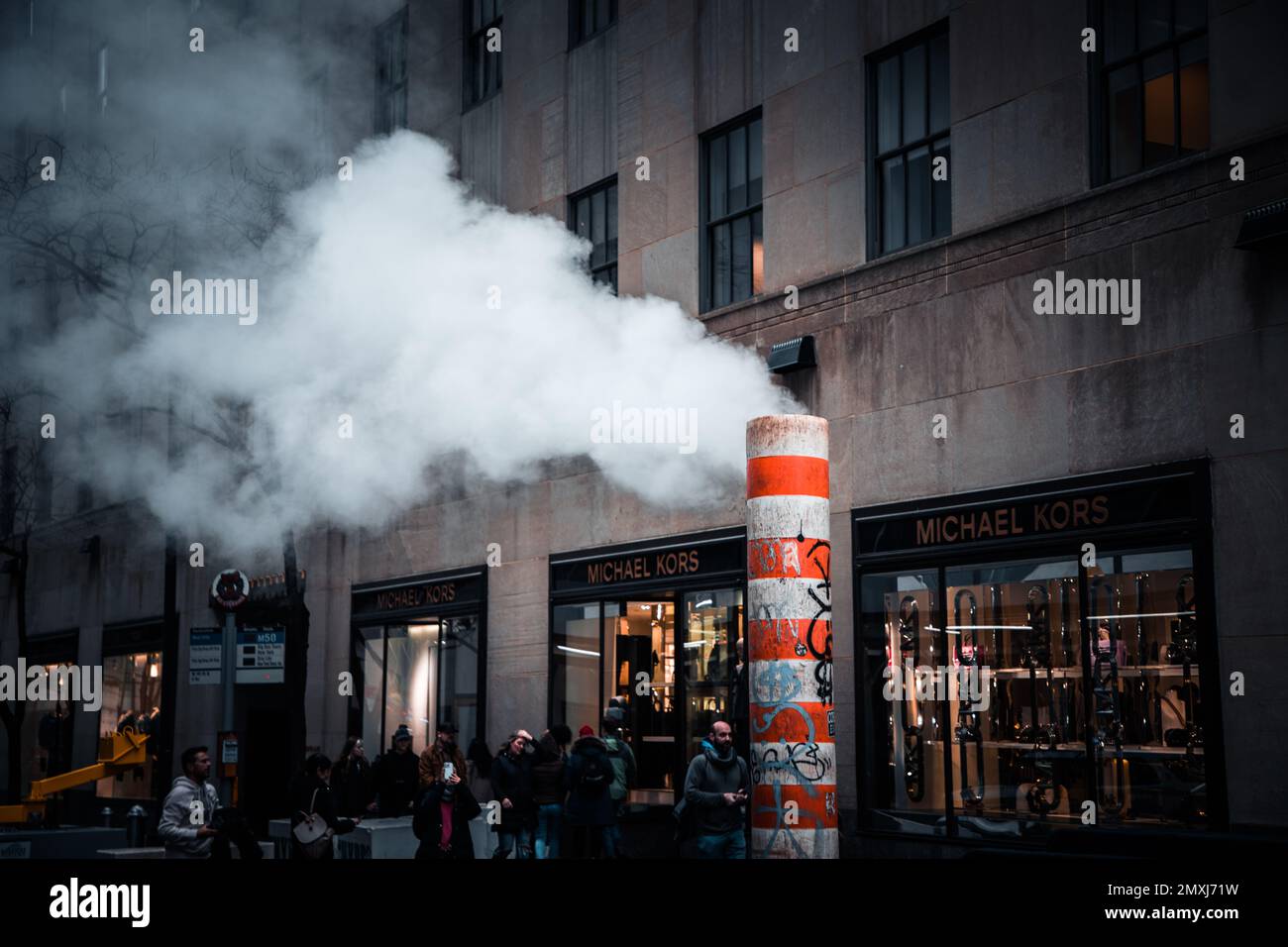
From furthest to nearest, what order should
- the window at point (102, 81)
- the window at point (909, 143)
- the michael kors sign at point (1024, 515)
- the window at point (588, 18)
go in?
the window at point (102, 81) → the window at point (588, 18) → the window at point (909, 143) → the michael kors sign at point (1024, 515)

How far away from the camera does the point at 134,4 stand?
79.0ft

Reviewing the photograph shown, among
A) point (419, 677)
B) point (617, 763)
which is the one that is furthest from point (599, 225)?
point (419, 677)

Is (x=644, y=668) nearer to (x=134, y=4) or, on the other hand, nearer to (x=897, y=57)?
(x=897, y=57)

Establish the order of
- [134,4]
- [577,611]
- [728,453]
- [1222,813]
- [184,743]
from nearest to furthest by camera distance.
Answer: [1222,813] → [728,453] → [577,611] → [134,4] → [184,743]

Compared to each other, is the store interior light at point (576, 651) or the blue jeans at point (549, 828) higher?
the store interior light at point (576, 651)

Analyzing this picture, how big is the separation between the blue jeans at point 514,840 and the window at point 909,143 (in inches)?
264

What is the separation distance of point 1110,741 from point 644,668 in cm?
642

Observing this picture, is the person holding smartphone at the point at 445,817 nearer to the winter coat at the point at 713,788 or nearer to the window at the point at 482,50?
the winter coat at the point at 713,788

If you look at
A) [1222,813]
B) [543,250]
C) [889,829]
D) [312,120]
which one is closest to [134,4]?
[312,120]

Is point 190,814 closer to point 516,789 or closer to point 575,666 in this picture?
point 516,789

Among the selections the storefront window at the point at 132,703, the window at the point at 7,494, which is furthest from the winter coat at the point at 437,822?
the window at the point at 7,494

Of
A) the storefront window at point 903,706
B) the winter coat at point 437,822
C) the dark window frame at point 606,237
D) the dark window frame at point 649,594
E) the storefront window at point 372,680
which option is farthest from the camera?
the storefront window at point 372,680

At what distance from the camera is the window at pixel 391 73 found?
22.1m

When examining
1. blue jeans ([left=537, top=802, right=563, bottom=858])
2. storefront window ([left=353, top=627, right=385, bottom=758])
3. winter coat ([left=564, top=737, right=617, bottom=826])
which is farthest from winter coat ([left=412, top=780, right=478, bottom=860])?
storefront window ([left=353, top=627, right=385, bottom=758])
